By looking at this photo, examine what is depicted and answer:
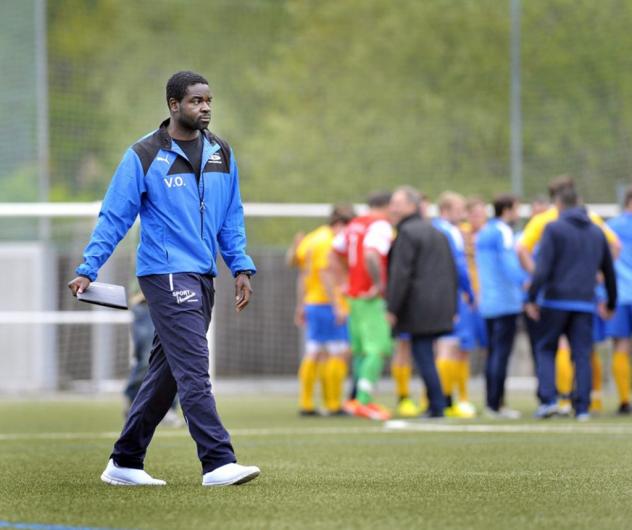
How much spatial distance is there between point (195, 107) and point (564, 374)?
9.08 meters

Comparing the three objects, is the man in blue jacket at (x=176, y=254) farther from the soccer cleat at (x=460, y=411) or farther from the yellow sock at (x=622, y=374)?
the yellow sock at (x=622, y=374)

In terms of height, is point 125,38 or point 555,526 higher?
point 125,38

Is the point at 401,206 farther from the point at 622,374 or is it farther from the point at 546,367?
the point at 622,374

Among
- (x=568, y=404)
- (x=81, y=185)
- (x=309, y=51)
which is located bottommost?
(x=568, y=404)

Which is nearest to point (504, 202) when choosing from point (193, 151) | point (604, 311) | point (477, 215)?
point (477, 215)

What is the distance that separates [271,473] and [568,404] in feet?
25.3

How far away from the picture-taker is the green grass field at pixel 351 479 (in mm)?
6535

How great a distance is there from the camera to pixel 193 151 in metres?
8.02

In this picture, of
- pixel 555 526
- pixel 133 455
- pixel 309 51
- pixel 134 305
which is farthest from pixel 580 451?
pixel 309 51

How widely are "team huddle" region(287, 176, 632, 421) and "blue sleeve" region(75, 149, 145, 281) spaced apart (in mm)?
6841

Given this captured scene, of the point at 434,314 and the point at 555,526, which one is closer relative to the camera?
the point at 555,526

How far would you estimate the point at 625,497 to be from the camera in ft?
23.9

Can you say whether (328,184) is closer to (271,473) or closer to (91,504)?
(271,473)

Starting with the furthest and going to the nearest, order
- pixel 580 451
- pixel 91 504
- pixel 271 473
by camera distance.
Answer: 1. pixel 580 451
2. pixel 271 473
3. pixel 91 504
